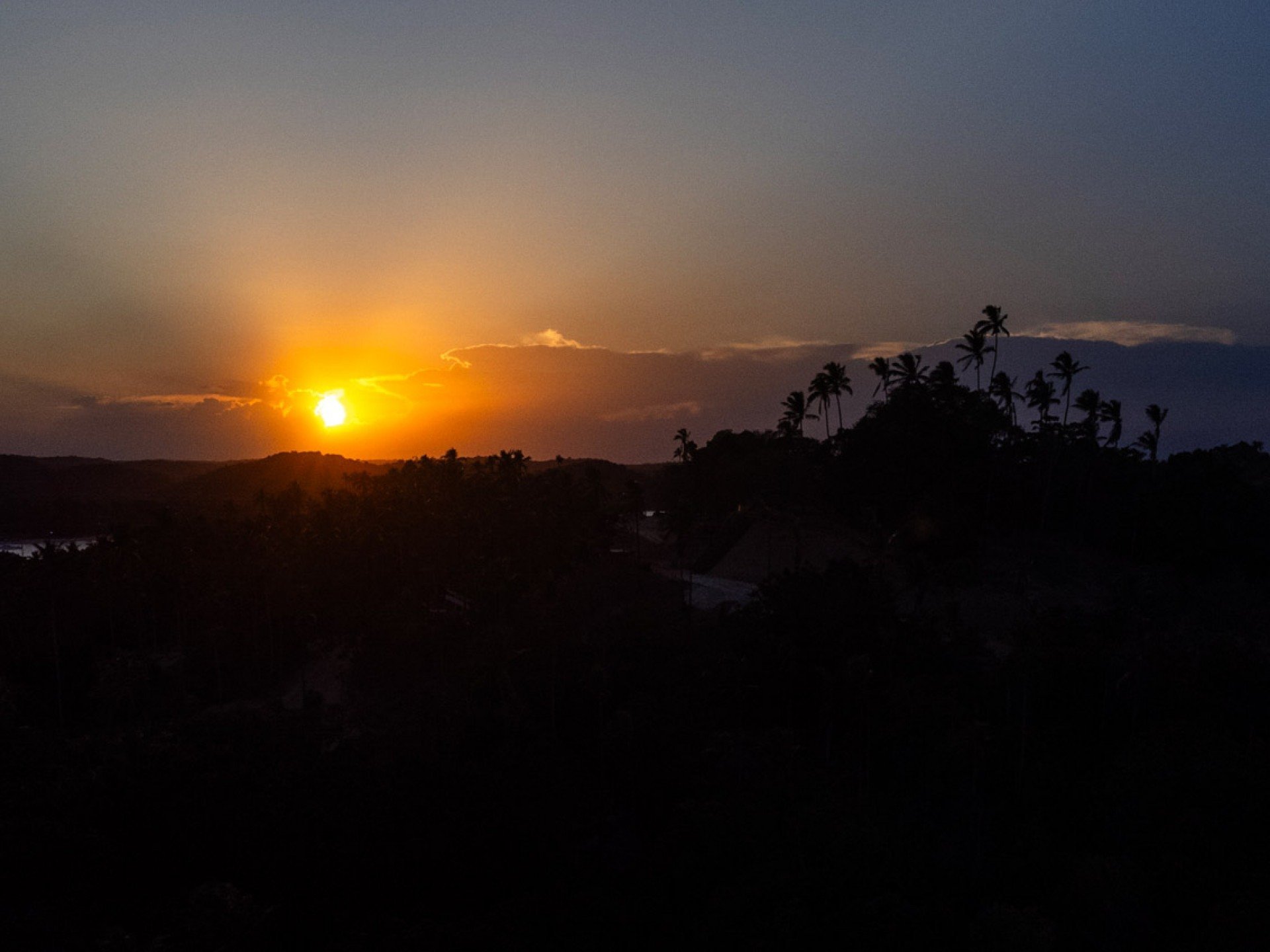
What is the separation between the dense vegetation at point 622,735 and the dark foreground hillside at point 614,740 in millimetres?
152

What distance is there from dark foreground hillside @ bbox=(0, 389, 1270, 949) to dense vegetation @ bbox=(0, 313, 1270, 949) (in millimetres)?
152

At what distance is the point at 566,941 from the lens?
987 inches

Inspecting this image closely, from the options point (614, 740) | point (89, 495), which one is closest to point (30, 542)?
point (89, 495)

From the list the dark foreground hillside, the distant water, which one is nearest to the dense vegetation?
the dark foreground hillside

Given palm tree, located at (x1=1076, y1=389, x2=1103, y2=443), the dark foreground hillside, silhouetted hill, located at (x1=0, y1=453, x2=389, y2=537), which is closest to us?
the dark foreground hillside

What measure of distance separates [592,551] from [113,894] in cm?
4250

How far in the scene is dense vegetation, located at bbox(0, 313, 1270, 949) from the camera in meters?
26.2

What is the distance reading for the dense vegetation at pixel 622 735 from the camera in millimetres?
26172

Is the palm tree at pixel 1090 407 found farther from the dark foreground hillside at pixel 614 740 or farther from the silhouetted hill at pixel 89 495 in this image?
the silhouetted hill at pixel 89 495

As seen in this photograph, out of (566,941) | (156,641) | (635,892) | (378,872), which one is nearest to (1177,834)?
(635,892)

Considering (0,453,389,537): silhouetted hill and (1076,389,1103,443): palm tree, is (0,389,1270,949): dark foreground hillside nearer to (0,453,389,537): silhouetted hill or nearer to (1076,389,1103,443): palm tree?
(1076,389,1103,443): palm tree

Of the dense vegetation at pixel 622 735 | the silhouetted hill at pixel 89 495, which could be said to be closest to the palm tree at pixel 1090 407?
the dense vegetation at pixel 622 735

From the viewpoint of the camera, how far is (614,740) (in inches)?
1409

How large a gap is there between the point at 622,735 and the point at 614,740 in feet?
1.21
